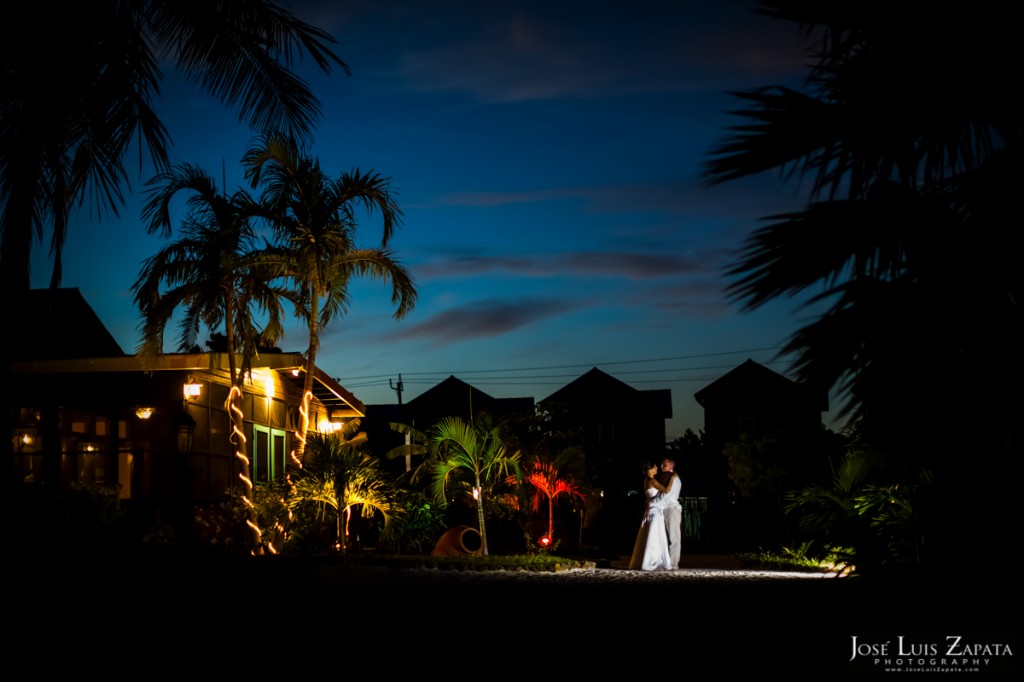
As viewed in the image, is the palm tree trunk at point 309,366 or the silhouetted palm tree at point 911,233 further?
the palm tree trunk at point 309,366

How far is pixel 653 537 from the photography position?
57.9ft

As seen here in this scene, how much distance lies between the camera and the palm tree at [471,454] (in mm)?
19516

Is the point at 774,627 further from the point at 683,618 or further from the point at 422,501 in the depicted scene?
the point at 422,501

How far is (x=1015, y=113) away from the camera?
3.43 meters

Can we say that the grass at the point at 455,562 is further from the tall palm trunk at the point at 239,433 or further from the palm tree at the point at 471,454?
the palm tree at the point at 471,454

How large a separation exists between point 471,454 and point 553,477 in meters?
2.55

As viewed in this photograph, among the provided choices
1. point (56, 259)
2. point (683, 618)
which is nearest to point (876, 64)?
point (683, 618)

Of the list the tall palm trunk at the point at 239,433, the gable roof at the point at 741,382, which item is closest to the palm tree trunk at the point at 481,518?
the tall palm trunk at the point at 239,433

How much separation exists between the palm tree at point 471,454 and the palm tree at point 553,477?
1.03 m

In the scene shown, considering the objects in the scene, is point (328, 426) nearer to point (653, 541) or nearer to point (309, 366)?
point (309, 366)

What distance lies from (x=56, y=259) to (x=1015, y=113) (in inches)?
307

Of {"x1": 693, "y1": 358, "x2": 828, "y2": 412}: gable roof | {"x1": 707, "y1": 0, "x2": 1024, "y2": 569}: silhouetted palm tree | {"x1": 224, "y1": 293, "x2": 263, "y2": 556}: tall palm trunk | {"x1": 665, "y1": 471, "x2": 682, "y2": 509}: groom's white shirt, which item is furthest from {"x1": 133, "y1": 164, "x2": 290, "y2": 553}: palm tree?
{"x1": 693, "y1": 358, "x2": 828, "y2": 412}: gable roof

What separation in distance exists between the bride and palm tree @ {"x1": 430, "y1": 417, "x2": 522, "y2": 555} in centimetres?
320

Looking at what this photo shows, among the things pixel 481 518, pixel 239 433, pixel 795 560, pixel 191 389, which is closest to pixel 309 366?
pixel 239 433
